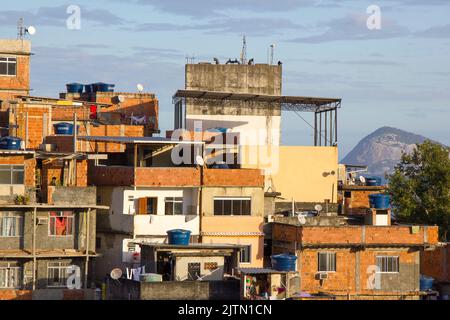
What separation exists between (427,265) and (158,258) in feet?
60.2

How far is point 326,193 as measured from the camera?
78438mm

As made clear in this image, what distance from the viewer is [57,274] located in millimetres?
63938

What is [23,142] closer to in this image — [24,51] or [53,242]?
[53,242]

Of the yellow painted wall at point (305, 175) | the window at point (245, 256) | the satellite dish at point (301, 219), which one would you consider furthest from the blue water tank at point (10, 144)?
the yellow painted wall at point (305, 175)

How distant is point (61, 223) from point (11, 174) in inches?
126

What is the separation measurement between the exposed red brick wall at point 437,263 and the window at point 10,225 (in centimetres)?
2173

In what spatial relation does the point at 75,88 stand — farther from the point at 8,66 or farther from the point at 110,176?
the point at 110,176

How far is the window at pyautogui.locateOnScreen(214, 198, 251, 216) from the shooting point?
66625 millimetres

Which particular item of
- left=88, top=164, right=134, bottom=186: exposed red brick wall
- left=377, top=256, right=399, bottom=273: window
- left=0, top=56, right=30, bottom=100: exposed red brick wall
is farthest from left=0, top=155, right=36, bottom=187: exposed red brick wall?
left=0, top=56, right=30, bottom=100: exposed red brick wall

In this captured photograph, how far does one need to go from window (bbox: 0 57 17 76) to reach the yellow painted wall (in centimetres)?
1665

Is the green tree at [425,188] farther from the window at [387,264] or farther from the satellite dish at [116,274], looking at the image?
the satellite dish at [116,274]

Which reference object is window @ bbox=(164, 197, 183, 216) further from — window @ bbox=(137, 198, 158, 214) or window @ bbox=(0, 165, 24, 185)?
window @ bbox=(0, 165, 24, 185)

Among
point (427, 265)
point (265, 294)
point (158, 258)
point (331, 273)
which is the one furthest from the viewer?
point (427, 265)
